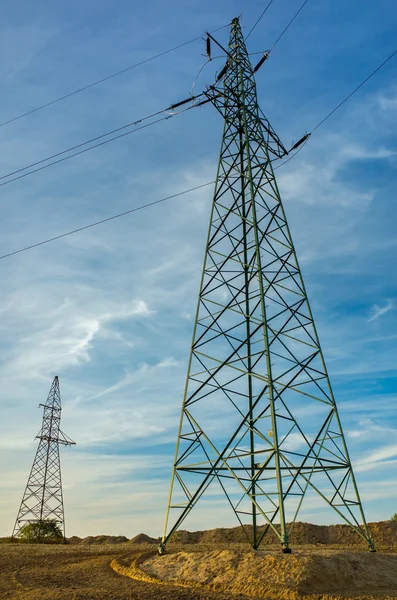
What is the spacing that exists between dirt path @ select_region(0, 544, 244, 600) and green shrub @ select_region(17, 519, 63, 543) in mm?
21260

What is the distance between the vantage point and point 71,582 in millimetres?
13039

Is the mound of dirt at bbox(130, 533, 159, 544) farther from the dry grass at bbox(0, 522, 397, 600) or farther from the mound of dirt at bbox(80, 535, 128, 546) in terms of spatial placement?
the dry grass at bbox(0, 522, 397, 600)

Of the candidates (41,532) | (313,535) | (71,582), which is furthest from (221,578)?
(41,532)

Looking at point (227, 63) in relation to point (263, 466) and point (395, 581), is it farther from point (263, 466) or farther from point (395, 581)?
point (395, 581)

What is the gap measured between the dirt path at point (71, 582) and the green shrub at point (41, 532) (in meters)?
21.3

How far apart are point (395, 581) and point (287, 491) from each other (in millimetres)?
3483

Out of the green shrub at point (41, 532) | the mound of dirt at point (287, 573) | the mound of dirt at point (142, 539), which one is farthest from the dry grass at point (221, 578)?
the green shrub at point (41, 532)

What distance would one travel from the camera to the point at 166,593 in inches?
420

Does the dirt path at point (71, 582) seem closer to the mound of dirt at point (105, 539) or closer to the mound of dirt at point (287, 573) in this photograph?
the mound of dirt at point (287, 573)

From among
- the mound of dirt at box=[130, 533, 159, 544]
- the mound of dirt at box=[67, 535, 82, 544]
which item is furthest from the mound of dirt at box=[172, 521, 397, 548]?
the mound of dirt at box=[67, 535, 82, 544]

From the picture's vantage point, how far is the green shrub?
3838cm

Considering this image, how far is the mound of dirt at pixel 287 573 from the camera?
35.6 ft

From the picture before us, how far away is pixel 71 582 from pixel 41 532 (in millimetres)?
29860

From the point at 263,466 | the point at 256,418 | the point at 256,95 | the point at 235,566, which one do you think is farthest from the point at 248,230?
the point at 235,566
